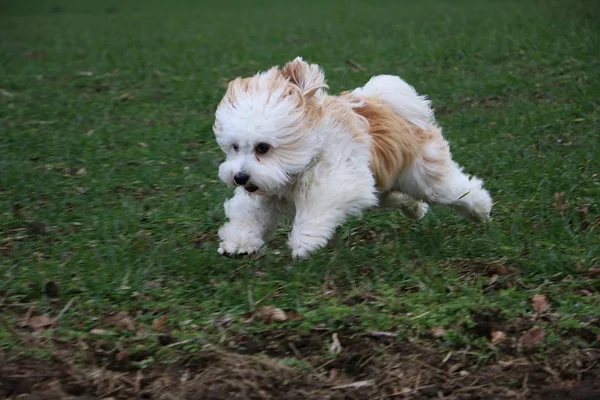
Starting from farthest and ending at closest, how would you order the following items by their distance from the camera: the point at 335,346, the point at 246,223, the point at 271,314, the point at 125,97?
the point at 125,97
the point at 246,223
the point at 271,314
the point at 335,346

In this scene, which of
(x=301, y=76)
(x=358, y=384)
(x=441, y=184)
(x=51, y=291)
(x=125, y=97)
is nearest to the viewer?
(x=358, y=384)

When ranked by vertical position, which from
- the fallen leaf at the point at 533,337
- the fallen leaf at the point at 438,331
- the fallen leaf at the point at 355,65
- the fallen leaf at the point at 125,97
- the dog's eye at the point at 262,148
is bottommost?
the fallen leaf at the point at 125,97

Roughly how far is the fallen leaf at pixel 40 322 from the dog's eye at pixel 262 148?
134cm

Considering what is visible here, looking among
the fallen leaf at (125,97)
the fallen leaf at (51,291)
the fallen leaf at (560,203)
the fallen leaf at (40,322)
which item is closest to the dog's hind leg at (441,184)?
the fallen leaf at (560,203)

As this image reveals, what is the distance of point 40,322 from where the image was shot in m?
4.54

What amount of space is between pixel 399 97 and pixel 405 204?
2.69ft

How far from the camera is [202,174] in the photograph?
7.58 meters

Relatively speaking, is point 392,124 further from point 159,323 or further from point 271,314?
point 159,323

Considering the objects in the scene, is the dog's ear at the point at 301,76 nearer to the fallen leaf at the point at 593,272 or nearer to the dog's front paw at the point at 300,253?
the dog's front paw at the point at 300,253

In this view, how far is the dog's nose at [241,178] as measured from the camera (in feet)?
15.5

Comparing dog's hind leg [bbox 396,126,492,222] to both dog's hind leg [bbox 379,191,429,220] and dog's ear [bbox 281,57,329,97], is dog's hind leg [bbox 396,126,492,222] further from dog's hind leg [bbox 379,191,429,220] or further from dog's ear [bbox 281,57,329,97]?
dog's ear [bbox 281,57,329,97]

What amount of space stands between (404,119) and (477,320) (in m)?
1.59

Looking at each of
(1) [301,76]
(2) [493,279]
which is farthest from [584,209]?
(1) [301,76]

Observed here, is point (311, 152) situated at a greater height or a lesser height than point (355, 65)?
greater
